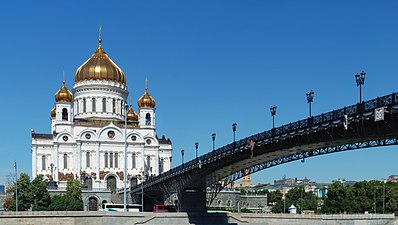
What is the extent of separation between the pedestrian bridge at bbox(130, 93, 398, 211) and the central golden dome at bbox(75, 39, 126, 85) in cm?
3789

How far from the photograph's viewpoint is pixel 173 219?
215ft

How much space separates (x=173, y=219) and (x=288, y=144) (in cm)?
2319

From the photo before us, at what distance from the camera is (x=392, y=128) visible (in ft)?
116

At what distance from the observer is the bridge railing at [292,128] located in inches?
1388

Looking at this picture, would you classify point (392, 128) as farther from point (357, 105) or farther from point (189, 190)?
point (189, 190)

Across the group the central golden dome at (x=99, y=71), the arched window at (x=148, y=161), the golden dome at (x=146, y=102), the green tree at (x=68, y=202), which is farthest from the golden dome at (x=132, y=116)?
the green tree at (x=68, y=202)

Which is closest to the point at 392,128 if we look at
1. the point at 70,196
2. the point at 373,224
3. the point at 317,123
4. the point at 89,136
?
the point at 317,123

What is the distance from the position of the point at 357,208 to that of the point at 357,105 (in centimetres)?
6018

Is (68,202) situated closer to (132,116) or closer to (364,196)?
(132,116)

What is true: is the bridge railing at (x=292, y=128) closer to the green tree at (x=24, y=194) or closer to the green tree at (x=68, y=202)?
the green tree at (x=68, y=202)

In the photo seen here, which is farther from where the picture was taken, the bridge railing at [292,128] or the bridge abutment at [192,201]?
the bridge abutment at [192,201]

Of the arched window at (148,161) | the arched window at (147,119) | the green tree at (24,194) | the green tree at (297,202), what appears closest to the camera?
the green tree at (24,194)

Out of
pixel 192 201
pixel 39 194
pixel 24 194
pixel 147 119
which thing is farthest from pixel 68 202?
pixel 147 119

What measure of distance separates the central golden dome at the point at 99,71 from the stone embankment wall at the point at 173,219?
147 feet
